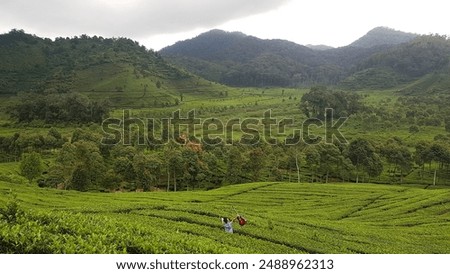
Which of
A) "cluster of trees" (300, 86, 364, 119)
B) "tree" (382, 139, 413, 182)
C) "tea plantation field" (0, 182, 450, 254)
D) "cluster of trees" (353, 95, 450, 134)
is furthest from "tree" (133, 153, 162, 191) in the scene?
"cluster of trees" (300, 86, 364, 119)

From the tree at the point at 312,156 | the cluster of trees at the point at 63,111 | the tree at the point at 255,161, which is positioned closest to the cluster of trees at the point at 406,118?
the tree at the point at 312,156

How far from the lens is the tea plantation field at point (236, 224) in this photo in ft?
63.1

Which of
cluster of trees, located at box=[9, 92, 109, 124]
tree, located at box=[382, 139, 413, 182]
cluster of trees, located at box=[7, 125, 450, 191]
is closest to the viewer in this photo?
cluster of trees, located at box=[7, 125, 450, 191]

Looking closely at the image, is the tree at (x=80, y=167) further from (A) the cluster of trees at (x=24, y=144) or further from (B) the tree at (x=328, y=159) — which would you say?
(B) the tree at (x=328, y=159)

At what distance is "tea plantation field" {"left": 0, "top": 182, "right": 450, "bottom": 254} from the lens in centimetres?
1922

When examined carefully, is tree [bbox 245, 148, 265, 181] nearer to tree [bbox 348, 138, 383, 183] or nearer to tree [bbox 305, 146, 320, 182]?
tree [bbox 305, 146, 320, 182]

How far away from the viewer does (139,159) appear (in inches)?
3519

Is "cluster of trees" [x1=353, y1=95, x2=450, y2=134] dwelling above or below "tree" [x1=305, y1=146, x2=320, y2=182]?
above

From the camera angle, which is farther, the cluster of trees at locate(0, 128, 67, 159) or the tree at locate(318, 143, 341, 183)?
the cluster of trees at locate(0, 128, 67, 159)

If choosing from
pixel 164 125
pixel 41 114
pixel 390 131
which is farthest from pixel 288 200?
pixel 41 114

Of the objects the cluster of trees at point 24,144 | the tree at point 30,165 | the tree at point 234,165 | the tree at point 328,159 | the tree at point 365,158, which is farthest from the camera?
the cluster of trees at point 24,144

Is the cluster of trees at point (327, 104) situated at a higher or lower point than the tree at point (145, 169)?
higher

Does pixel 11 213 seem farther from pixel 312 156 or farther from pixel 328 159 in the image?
pixel 328 159

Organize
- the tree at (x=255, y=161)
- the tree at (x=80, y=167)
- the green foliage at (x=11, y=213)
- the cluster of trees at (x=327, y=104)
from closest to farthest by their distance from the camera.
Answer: the green foliage at (x=11, y=213) < the tree at (x=80, y=167) < the tree at (x=255, y=161) < the cluster of trees at (x=327, y=104)
